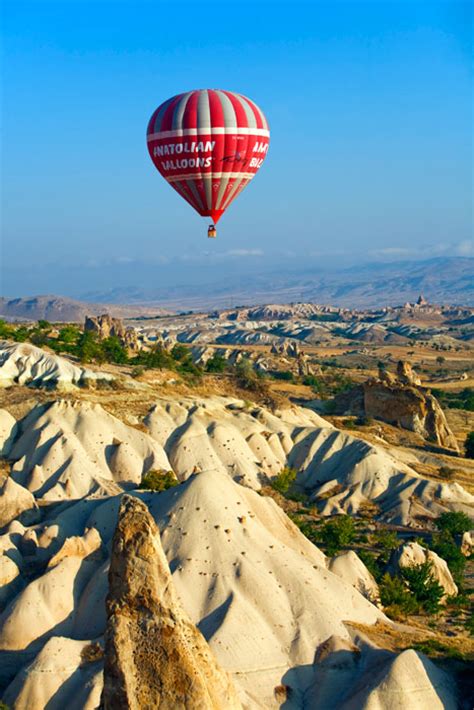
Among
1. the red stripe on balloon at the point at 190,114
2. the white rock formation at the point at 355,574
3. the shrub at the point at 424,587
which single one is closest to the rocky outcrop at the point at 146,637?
the white rock formation at the point at 355,574

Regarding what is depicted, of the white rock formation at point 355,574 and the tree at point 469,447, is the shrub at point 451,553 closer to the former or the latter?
the white rock formation at point 355,574

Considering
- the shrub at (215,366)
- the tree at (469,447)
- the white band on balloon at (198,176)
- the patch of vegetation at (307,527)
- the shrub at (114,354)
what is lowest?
the tree at (469,447)

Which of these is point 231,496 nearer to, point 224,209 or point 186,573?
point 186,573

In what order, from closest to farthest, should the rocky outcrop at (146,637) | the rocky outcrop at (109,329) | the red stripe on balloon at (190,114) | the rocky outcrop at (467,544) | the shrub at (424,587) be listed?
the rocky outcrop at (146,637), the shrub at (424,587), the rocky outcrop at (467,544), the red stripe on balloon at (190,114), the rocky outcrop at (109,329)

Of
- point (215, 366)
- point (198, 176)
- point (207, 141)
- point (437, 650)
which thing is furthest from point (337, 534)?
point (215, 366)

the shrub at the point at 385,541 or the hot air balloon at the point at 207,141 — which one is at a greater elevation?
the hot air balloon at the point at 207,141

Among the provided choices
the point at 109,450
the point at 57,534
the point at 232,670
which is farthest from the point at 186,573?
the point at 109,450
